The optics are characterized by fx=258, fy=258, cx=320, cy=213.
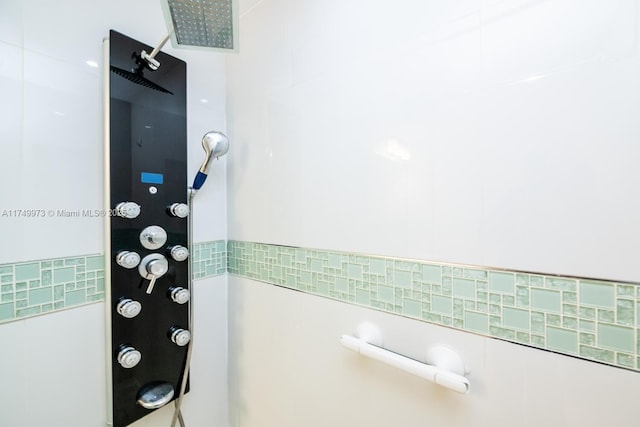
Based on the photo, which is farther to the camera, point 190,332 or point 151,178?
point 190,332

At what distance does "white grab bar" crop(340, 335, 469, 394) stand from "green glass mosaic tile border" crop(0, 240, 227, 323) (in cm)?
81

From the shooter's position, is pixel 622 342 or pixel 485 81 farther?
pixel 485 81

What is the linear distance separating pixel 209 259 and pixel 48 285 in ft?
1.64

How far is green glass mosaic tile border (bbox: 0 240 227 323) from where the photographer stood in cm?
68

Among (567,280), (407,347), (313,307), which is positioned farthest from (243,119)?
(567,280)

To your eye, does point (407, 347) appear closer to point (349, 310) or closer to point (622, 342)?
point (349, 310)

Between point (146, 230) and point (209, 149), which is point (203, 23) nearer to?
point (209, 149)

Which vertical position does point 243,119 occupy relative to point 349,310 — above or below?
above

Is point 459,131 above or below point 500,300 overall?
above

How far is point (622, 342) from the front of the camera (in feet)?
1.55

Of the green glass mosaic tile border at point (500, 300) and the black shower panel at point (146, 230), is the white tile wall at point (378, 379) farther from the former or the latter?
the black shower panel at point (146, 230)

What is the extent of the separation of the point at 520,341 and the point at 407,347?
26 centimetres

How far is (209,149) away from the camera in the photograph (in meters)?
0.97

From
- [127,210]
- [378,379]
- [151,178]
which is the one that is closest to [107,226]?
[127,210]
